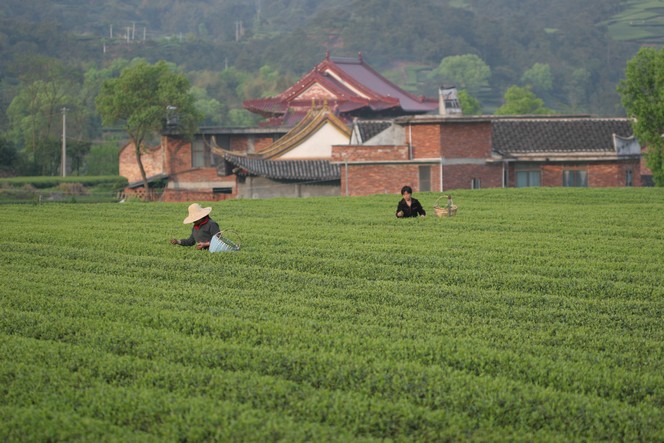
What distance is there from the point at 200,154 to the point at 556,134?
1851 centimetres

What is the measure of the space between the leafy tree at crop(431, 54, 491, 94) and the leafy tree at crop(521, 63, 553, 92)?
623cm

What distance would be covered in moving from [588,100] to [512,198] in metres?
151

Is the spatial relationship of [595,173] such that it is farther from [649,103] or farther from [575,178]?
[649,103]

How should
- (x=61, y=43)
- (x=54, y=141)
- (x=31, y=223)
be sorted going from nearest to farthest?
(x=31, y=223)
(x=54, y=141)
(x=61, y=43)

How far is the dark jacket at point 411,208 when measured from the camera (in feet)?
77.2

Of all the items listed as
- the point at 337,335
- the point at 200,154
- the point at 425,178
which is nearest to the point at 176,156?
the point at 200,154

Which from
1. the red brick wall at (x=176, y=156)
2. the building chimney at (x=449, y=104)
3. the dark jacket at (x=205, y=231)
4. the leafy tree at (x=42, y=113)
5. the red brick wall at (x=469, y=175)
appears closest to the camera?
the dark jacket at (x=205, y=231)

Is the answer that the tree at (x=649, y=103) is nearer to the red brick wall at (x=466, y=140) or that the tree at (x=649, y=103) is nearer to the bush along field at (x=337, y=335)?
the red brick wall at (x=466, y=140)

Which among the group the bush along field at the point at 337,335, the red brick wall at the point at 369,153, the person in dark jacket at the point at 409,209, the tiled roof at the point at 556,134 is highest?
the tiled roof at the point at 556,134

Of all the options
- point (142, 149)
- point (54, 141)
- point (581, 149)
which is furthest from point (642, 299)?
point (54, 141)

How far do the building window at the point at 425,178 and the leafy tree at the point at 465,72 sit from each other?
136m

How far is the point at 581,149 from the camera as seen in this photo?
44000 mm

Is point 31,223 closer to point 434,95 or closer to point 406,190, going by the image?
point 406,190

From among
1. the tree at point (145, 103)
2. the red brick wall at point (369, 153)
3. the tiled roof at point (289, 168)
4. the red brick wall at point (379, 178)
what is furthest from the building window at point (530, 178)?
the tree at point (145, 103)
